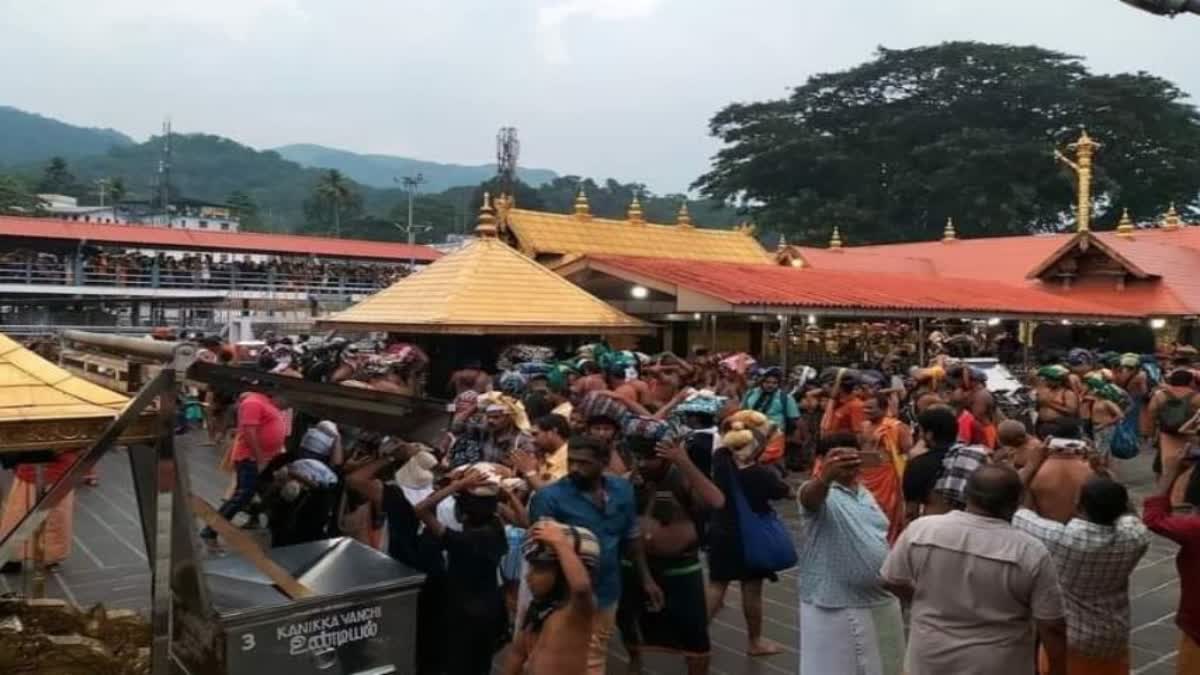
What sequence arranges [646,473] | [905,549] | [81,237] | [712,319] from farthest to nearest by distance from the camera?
[81,237], [712,319], [646,473], [905,549]

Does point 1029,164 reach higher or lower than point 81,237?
higher

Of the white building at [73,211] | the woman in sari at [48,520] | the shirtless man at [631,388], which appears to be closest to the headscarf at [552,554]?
the shirtless man at [631,388]

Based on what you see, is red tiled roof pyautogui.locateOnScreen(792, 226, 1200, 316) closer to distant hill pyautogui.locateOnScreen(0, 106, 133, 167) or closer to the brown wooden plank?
the brown wooden plank

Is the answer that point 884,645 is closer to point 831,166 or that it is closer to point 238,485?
point 238,485

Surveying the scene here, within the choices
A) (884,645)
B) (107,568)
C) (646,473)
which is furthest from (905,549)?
(107,568)

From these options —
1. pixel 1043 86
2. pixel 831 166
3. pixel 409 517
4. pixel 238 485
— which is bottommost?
pixel 238 485

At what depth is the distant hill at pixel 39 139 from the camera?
169250 mm

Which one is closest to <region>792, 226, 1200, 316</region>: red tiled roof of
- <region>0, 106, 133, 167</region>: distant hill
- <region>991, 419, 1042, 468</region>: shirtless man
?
<region>991, 419, 1042, 468</region>: shirtless man

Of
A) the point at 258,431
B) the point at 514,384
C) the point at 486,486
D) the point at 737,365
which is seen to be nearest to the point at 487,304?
the point at 737,365

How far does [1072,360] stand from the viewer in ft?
47.1

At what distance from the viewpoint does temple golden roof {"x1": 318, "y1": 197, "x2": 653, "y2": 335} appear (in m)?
13.4

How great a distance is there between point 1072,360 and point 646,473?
12.0 m

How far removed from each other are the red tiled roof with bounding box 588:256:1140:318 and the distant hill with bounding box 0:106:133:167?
17513 cm

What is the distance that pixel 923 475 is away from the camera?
5.02 m
